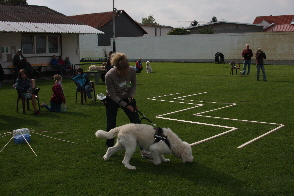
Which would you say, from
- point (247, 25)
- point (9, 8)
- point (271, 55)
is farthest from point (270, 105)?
point (247, 25)

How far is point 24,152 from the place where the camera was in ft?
24.3

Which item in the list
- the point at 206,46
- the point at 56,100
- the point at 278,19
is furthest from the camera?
the point at 278,19

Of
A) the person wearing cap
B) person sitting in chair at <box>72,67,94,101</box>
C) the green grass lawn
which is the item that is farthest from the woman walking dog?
the person wearing cap

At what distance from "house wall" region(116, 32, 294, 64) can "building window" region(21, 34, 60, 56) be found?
1807 centimetres

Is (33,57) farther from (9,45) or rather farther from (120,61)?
(120,61)

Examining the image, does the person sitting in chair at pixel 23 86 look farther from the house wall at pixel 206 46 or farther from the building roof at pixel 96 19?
the building roof at pixel 96 19

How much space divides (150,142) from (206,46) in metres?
34.5

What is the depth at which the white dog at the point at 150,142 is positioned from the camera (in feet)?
20.6

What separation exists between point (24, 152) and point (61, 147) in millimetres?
744

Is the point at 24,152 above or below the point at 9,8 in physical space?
below

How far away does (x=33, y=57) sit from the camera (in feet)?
81.8

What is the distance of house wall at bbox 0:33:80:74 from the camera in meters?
23.1

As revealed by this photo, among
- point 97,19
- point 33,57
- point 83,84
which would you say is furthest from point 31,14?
point 97,19

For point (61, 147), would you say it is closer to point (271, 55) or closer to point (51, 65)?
point (51, 65)
